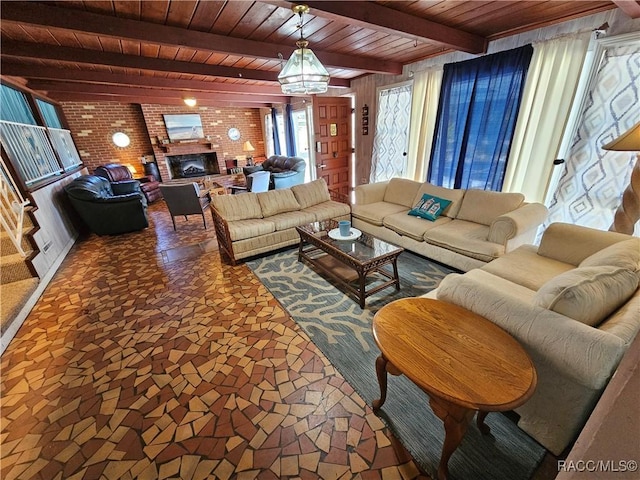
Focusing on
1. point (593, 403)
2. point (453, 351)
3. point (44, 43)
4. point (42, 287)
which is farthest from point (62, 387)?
point (44, 43)

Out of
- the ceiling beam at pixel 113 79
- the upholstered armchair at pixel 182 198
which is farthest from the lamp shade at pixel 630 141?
the ceiling beam at pixel 113 79

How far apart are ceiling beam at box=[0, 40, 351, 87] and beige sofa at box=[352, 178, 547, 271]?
7.93 ft

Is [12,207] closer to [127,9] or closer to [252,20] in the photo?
[127,9]

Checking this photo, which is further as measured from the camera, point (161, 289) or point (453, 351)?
point (161, 289)

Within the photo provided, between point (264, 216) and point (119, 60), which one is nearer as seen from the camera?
point (119, 60)

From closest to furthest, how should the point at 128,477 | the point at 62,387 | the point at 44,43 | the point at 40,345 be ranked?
the point at 128,477 → the point at 62,387 → the point at 40,345 → the point at 44,43

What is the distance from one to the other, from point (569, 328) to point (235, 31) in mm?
3239

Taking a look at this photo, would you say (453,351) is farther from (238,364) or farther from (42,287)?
(42,287)

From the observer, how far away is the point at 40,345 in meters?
2.07

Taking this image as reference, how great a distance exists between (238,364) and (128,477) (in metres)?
0.72

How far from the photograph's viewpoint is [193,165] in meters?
7.79

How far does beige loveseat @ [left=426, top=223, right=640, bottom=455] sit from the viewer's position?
1025 mm

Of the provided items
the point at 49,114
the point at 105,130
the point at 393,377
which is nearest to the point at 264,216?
the point at 393,377

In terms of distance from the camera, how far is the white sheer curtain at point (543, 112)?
8.04 ft
